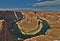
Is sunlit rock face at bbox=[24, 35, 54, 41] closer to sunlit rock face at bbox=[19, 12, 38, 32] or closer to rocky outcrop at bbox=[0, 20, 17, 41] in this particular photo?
sunlit rock face at bbox=[19, 12, 38, 32]

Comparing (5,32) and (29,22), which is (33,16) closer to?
(29,22)

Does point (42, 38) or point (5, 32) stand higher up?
point (5, 32)

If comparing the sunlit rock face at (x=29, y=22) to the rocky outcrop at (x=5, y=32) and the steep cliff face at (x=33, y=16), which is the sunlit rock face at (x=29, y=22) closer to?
the steep cliff face at (x=33, y=16)

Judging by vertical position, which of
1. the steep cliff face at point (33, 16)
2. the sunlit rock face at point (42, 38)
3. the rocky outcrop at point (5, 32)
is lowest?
the sunlit rock face at point (42, 38)

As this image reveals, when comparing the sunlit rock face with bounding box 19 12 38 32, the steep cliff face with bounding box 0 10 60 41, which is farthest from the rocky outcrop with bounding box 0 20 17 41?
the sunlit rock face with bounding box 19 12 38 32

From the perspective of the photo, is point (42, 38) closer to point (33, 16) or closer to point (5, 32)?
point (33, 16)

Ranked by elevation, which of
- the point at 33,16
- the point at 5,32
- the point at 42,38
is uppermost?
the point at 33,16

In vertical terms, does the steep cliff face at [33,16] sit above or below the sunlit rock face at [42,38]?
above

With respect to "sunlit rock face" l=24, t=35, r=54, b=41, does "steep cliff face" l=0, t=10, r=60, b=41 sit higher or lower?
higher

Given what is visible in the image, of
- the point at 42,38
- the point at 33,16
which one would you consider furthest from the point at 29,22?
the point at 42,38

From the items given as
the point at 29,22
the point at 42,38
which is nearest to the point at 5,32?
the point at 29,22

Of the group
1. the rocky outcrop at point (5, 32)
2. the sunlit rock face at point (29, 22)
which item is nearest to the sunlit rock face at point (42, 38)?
the sunlit rock face at point (29, 22)
